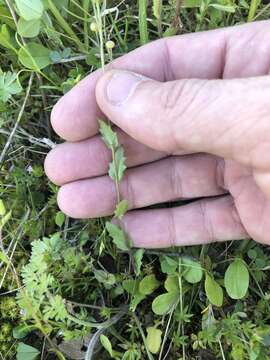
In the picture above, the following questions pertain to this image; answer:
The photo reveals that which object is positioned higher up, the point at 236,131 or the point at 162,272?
the point at 236,131

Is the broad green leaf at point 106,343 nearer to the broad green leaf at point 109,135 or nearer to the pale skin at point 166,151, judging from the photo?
the pale skin at point 166,151

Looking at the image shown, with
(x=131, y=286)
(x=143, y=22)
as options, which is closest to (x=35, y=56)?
(x=143, y=22)

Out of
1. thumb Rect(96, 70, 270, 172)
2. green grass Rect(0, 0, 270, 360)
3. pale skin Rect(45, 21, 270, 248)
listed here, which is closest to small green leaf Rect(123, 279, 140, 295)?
green grass Rect(0, 0, 270, 360)

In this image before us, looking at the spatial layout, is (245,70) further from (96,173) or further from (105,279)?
(105,279)

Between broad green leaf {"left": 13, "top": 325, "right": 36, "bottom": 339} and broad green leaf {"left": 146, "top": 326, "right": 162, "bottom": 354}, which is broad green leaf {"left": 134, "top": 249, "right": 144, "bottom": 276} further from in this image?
broad green leaf {"left": 13, "top": 325, "right": 36, "bottom": 339}

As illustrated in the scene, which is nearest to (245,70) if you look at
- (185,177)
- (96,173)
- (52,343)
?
(185,177)

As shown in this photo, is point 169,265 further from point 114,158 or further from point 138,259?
point 114,158
